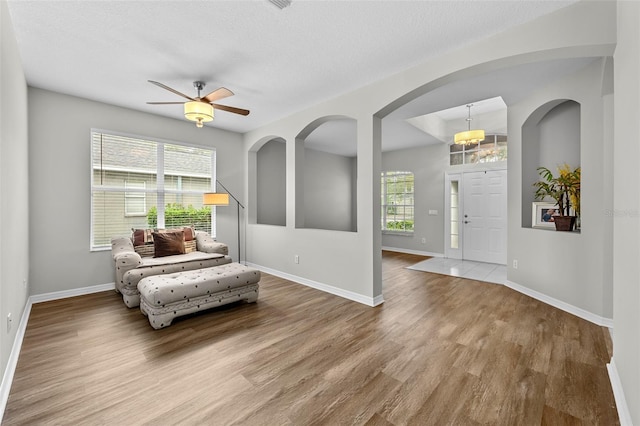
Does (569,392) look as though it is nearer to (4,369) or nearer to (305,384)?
(305,384)

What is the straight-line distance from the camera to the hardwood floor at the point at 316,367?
65.7 inches

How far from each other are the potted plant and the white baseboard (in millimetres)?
5284

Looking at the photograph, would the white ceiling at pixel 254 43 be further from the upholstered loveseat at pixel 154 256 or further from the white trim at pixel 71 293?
the white trim at pixel 71 293

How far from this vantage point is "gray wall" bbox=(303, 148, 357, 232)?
7.53 metres

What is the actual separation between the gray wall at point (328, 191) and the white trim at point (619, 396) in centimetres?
590

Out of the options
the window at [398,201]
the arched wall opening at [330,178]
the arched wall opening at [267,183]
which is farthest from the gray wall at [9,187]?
the window at [398,201]

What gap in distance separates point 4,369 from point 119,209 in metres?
2.89

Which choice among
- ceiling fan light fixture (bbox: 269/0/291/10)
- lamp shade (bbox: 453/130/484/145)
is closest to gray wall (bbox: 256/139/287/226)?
lamp shade (bbox: 453/130/484/145)

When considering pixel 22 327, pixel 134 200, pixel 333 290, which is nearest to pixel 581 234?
pixel 333 290

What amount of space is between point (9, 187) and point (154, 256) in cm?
200

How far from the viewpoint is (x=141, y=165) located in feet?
14.8

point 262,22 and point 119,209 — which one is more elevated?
point 262,22

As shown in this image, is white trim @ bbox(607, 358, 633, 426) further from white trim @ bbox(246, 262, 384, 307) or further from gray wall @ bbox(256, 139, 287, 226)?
gray wall @ bbox(256, 139, 287, 226)

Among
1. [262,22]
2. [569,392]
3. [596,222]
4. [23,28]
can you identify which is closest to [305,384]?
[569,392]
